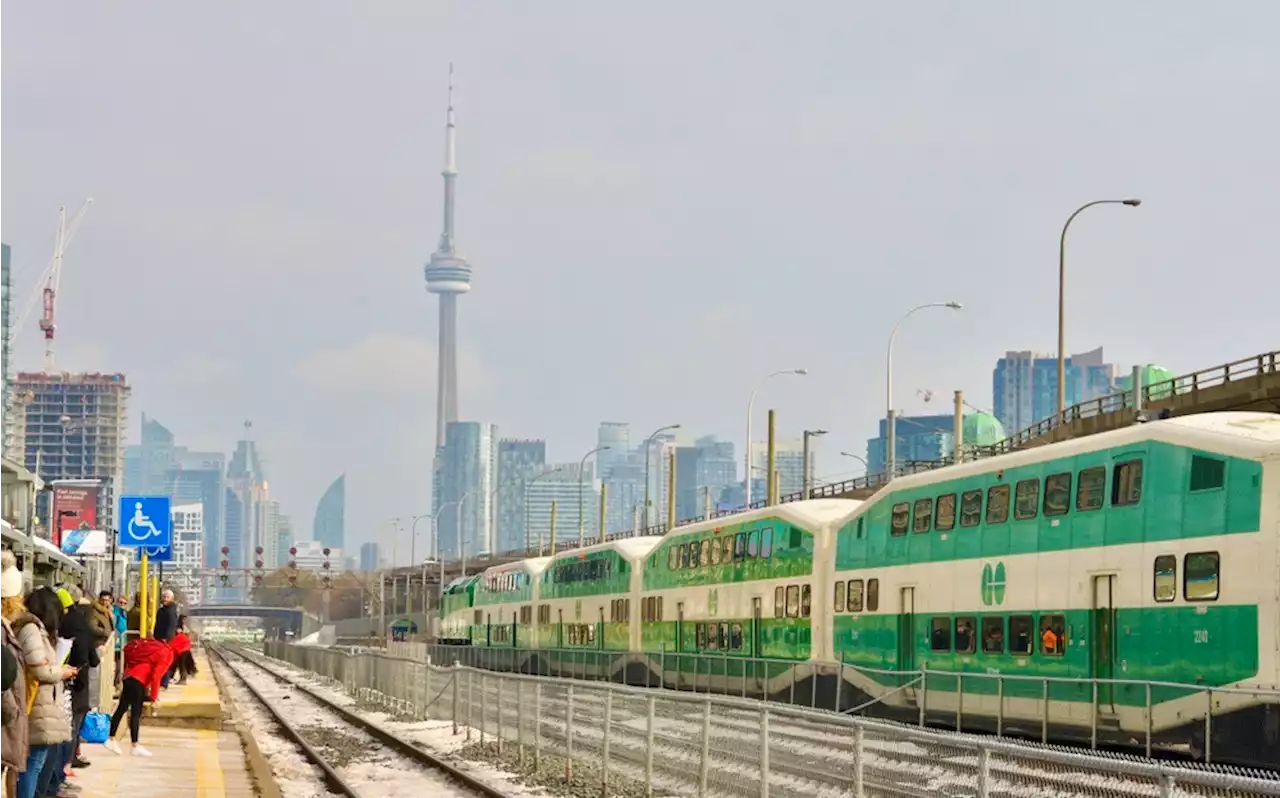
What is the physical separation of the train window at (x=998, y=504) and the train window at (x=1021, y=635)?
1636mm

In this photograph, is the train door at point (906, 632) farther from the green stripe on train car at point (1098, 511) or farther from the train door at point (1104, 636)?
the train door at point (1104, 636)

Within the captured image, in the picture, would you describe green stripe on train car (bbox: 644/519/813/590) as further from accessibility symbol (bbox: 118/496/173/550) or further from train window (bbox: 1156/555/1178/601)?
train window (bbox: 1156/555/1178/601)

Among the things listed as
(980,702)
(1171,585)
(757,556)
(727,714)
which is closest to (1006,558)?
(980,702)

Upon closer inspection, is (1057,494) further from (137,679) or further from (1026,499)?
(137,679)

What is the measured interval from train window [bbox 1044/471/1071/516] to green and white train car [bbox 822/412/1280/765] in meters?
0.03

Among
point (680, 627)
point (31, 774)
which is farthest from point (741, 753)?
point (680, 627)

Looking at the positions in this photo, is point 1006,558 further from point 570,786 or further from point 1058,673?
point 570,786

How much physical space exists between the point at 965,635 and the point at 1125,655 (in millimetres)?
6025

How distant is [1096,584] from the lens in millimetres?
29938

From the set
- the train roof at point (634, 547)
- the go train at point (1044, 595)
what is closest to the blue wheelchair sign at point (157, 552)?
the go train at point (1044, 595)

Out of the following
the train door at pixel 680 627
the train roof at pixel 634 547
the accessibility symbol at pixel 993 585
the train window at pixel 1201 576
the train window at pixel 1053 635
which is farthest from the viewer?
the train roof at pixel 634 547

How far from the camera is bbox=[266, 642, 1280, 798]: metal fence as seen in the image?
14016 millimetres

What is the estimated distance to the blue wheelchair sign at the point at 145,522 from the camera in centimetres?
4497

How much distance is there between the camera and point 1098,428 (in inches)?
2689
